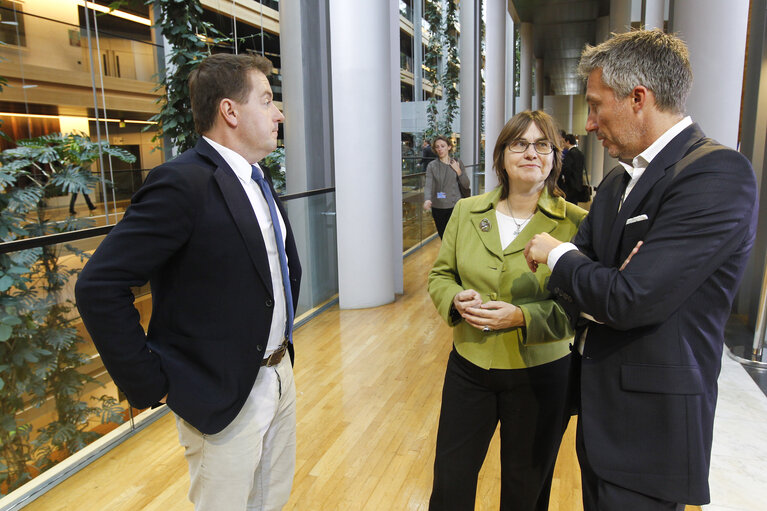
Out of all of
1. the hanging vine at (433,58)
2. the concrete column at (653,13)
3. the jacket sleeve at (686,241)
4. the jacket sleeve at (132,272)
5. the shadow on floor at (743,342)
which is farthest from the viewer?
the hanging vine at (433,58)

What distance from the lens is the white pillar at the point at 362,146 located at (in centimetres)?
594

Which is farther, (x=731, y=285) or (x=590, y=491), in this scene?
(x=590, y=491)

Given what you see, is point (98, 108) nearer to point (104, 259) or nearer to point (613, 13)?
point (104, 259)

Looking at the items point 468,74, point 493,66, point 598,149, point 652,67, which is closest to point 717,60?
point 652,67

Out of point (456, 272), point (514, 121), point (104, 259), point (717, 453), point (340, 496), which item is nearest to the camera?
point (104, 259)

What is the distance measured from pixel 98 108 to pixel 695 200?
5.02 metres

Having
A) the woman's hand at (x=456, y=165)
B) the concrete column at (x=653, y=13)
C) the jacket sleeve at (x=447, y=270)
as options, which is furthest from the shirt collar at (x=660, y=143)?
the concrete column at (x=653, y=13)

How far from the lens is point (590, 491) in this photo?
143 cm

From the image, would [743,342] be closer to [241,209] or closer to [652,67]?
[652,67]

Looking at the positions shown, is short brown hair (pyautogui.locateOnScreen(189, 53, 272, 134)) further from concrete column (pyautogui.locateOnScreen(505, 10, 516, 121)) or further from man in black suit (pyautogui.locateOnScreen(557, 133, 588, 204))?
concrete column (pyautogui.locateOnScreen(505, 10, 516, 121))

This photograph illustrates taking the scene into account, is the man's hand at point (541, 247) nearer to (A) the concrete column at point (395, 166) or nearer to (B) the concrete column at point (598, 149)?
(A) the concrete column at point (395, 166)

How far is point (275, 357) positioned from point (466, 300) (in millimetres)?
669

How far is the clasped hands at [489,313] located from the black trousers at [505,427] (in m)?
0.20

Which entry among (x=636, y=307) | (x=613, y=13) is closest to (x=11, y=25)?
(x=636, y=307)
